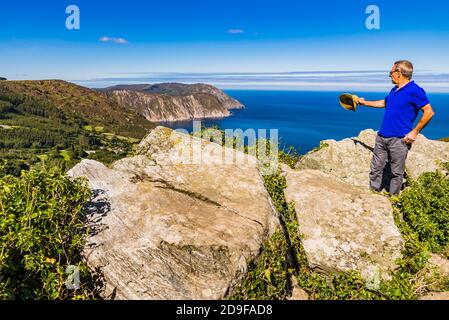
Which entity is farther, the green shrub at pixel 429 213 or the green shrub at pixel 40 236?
the green shrub at pixel 429 213

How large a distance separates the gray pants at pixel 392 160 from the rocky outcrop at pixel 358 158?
1135mm

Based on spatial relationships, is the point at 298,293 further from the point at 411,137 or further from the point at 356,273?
the point at 411,137

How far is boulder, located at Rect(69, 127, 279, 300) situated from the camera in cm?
551

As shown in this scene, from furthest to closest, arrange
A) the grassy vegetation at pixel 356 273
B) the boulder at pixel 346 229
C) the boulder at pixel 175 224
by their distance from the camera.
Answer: the boulder at pixel 346 229
the grassy vegetation at pixel 356 273
the boulder at pixel 175 224

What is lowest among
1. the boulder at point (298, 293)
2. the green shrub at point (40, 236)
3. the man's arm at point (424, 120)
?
the boulder at point (298, 293)

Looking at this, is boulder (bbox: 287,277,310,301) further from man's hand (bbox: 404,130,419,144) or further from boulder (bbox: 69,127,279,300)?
man's hand (bbox: 404,130,419,144)

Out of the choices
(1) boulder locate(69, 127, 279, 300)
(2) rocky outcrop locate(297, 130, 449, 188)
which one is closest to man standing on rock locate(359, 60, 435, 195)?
(2) rocky outcrop locate(297, 130, 449, 188)

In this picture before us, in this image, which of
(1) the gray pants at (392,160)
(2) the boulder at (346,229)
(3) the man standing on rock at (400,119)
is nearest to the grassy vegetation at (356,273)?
(2) the boulder at (346,229)

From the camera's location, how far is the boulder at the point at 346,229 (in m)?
6.86

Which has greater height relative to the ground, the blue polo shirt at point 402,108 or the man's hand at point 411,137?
the blue polo shirt at point 402,108

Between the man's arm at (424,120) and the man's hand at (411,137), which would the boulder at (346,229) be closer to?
the man's hand at (411,137)

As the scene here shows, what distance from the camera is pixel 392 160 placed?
9.92 m
